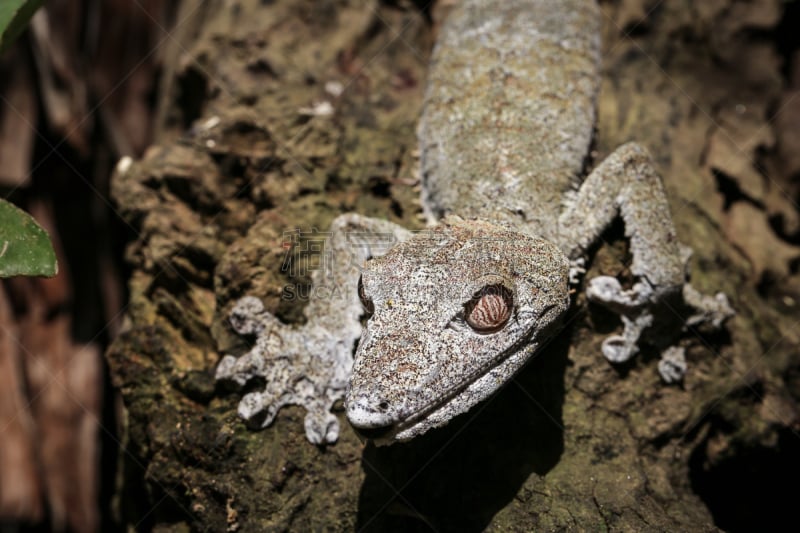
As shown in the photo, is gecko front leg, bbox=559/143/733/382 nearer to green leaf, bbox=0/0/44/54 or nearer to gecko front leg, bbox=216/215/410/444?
gecko front leg, bbox=216/215/410/444

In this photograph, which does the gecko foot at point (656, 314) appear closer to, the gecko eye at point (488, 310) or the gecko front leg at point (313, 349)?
the gecko eye at point (488, 310)

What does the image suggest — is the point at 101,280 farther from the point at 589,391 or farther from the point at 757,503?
the point at 757,503

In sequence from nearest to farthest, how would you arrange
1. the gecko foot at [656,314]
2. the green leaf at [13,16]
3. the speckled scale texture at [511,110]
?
1. the green leaf at [13,16]
2. the gecko foot at [656,314]
3. the speckled scale texture at [511,110]

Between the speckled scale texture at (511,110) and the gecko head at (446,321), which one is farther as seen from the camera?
the speckled scale texture at (511,110)

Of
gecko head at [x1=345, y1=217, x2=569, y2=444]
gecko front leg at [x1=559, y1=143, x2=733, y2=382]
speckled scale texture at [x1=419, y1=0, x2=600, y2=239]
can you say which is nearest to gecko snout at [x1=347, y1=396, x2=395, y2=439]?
gecko head at [x1=345, y1=217, x2=569, y2=444]

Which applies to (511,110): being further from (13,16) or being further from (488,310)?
(13,16)

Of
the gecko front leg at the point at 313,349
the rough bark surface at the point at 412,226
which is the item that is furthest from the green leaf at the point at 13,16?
the gecko front leg at the point at 313,349

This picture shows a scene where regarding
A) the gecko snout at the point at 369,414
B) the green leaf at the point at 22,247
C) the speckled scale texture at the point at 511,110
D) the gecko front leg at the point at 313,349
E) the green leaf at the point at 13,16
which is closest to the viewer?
the gecko snout at the point at 369,414
